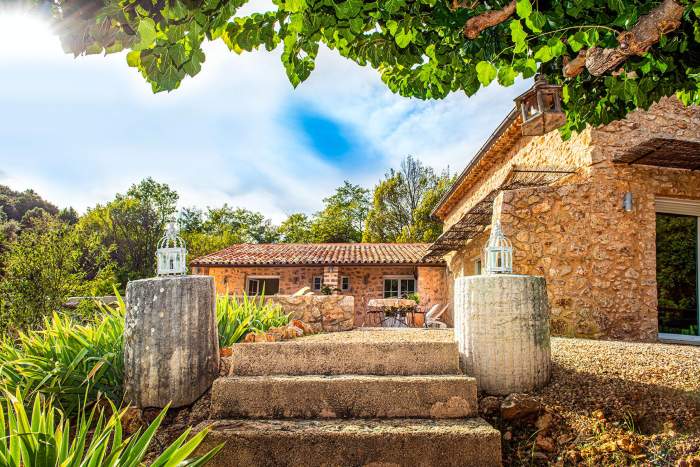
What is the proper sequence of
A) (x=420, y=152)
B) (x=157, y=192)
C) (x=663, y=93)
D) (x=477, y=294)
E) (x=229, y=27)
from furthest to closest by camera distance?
1. (x=157, y=192)
2. (x=420, y=152)
3. (x=477, y=294)
4. (x=663, y=93)
5. (x=229, y=27)

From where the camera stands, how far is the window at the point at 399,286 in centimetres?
1462

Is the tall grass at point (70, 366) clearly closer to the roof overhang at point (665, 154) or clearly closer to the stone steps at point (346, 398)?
the stone steps at point (346, 398)

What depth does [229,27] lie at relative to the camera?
2.25 m

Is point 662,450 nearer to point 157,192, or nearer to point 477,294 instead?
point 477,294

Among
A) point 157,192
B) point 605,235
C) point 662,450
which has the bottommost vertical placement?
point 662,450

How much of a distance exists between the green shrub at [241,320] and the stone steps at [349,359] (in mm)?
1014

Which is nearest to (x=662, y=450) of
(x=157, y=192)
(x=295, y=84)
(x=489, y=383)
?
(x=489, y=383)

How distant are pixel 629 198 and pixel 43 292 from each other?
31.9ft

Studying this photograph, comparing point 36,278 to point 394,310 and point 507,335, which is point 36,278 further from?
point 394,310

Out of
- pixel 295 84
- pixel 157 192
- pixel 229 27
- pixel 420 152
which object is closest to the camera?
pixel 229 27

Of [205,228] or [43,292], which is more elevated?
[205,228]

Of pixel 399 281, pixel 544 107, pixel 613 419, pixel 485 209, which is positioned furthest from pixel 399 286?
pixel 613 419

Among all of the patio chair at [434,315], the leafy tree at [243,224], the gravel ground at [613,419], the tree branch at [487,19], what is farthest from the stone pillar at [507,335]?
the leafy tree at [243,224]

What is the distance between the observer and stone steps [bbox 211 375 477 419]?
9.35 ft
